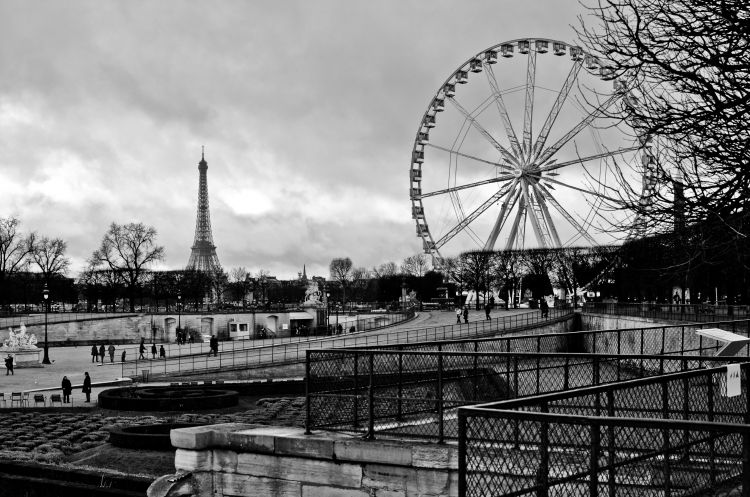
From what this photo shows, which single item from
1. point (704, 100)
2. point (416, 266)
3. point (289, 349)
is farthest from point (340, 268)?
point (704, 100)

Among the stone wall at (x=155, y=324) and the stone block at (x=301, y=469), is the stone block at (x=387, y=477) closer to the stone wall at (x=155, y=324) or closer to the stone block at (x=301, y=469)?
the stone block at (x=301, y=469)

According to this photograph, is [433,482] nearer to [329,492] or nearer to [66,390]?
[329,492]

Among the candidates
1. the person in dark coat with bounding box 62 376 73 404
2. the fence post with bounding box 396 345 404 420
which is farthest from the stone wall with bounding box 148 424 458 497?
the person in dark coat with bounding box 62 376 73 404

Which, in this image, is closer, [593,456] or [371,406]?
[593,456]

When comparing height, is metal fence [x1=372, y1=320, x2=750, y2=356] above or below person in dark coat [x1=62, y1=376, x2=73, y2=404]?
above

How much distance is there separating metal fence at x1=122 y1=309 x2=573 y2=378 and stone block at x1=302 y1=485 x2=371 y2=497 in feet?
103

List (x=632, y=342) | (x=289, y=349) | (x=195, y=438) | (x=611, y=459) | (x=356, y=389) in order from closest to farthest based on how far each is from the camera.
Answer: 1. (x=611, y=459)
2. (x=356, y=389)
3. (x=195, y=438)
4. (x=632, y=342)
5. (x=289, y=349)

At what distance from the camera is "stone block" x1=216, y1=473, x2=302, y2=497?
11.1 m

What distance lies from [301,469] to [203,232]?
170m

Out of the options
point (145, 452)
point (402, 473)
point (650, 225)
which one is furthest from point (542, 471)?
point (145, 452)

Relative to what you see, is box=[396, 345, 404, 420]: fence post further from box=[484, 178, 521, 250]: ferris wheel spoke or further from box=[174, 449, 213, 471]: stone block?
box=[484, 178, 521, 250]: ferris wheel spoke

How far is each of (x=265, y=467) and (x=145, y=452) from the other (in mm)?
10264

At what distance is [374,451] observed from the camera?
34.5 feet

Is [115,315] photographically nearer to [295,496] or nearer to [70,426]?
[70,426]
